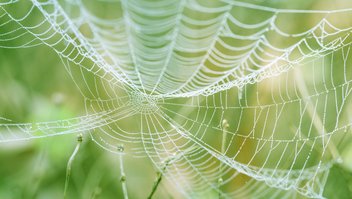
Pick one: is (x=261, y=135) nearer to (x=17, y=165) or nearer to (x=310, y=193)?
(x=310, y=193)

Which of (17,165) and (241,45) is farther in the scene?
(241,45)

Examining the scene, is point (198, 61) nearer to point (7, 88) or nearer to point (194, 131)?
point (194, 131)

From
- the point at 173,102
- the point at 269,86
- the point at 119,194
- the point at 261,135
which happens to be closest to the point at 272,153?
the point at 261,135

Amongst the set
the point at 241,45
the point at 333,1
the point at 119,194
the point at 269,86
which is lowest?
the point at 119,194

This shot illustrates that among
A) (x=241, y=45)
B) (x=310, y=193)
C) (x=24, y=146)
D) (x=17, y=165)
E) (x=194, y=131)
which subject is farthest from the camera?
(x=241, y=45)

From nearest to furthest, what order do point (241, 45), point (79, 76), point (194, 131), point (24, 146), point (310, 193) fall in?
point (310, 193) → point (24, 146) → point (194, 131) → point (79, 76) → point (241, 45)

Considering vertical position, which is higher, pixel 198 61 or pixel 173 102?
pixel 198 61

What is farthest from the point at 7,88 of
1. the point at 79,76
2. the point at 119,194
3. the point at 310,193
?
the point at 310,193
